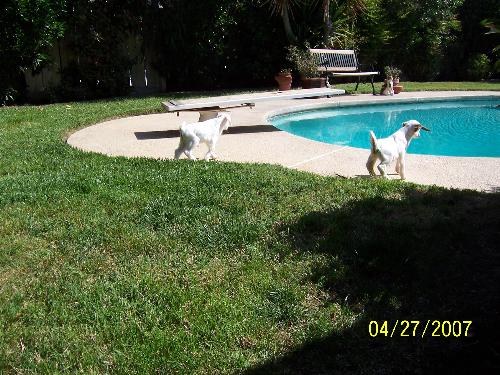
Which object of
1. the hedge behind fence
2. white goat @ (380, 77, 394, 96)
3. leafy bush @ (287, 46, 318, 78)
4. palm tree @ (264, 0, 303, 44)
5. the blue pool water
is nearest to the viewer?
the blue pool water

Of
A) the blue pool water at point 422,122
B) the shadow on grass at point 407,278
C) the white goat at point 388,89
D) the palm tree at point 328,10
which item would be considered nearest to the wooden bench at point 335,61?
the white goat at point 388,89

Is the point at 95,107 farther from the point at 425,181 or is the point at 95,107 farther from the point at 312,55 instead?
the point at 425,181

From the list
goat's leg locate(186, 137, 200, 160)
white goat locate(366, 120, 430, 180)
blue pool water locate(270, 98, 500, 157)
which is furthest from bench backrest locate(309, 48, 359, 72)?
white goat locate(366, 120, 430, 180)

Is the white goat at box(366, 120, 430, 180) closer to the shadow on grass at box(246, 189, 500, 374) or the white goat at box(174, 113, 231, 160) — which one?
the shadow on grass at box(246, 189, 500, 374)

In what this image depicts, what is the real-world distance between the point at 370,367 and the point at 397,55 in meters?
18.4

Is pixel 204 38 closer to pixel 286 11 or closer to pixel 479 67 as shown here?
pixel 286 11

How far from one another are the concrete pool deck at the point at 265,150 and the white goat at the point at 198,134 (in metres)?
0.55

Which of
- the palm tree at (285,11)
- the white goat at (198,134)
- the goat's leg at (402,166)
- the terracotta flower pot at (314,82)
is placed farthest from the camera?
the palm tree at (285,11)

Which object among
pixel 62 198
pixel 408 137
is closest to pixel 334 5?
pixel 408 137

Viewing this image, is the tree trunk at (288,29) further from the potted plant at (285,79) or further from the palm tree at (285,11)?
the potted plant at (285,79)

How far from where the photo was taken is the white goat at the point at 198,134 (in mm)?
6918

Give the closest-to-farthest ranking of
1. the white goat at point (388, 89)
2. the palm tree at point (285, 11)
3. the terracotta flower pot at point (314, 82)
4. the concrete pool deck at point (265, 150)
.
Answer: the concrete pool deck at point (265, 150) → the white goat at point (388, 89) → the terracotta flower pot at point (314, 82) → the palm tree at point (285, 11)

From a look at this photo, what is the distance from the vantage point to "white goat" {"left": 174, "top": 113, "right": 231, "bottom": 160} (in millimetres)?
6918

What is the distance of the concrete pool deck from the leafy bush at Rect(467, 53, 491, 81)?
448 inches
